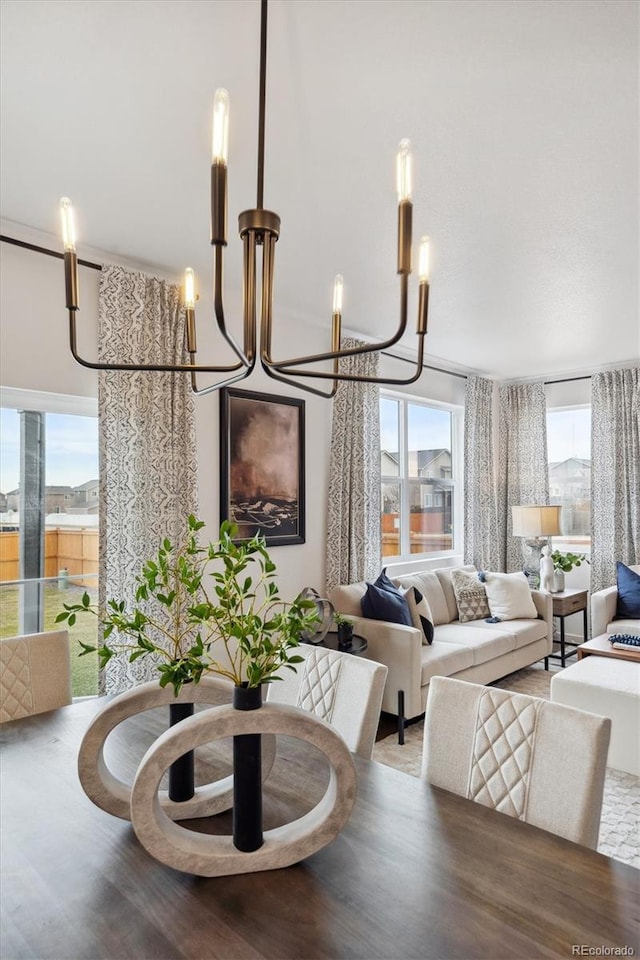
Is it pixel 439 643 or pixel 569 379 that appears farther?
pixel 569 379

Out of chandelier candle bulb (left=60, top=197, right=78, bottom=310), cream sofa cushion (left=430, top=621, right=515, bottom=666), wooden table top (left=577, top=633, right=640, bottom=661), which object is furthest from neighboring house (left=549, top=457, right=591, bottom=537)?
chandelier candle bulb (left=60, top=197, right=78, bottom=310)

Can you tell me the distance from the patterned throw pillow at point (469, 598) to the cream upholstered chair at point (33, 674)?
351cm

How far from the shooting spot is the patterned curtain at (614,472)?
5535 mm

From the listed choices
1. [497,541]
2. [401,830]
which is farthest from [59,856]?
[497,541]

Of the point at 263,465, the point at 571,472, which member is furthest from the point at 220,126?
the point at 571,472

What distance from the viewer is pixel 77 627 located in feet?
10.8

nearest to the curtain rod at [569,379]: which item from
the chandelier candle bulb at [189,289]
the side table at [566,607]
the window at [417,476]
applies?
the window at [417,476]

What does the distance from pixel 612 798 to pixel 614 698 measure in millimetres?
530

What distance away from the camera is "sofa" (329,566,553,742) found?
363 cm

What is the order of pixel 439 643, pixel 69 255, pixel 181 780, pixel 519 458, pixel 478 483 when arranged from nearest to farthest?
pixel 181 780 → pixel 69 255 → pixel 439 643 → pixel 478 483 → pixel 519 458

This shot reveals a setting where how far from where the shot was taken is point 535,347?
5160 mm

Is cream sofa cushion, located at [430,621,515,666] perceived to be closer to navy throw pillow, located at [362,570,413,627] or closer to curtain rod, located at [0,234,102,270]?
navy throw pillow, located at [362,570,413,627]

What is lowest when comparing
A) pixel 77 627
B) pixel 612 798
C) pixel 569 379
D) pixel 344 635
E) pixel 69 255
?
pixel 612 798

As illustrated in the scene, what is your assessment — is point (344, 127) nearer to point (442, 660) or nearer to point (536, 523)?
point (442, 660)
